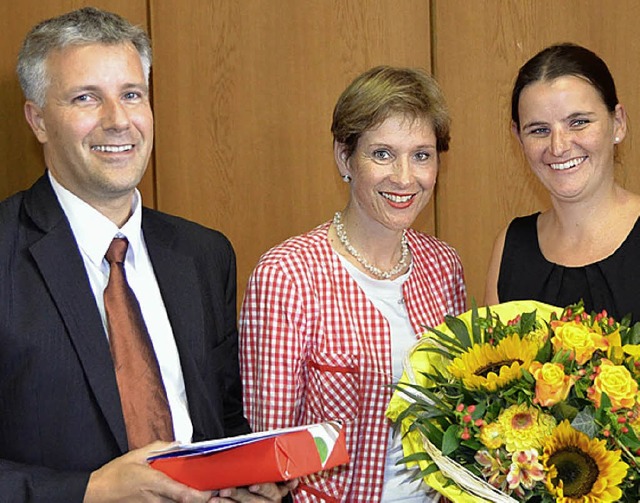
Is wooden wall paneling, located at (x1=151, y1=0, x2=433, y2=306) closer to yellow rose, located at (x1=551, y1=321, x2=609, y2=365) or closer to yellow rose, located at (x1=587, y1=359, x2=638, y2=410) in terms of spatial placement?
yellow rose, located at (x1=551, y1=321, x2=609, y2=365)

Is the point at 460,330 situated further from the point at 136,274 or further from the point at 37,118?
the point at 37,118

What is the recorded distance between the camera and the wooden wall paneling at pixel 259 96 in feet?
9.96

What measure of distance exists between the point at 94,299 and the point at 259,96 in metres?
1.35

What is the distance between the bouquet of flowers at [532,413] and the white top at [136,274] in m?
0.47

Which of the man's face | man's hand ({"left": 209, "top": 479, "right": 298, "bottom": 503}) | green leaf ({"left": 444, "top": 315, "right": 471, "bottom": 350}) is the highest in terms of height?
the man's face

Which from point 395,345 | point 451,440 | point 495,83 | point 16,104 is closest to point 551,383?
point 451,440

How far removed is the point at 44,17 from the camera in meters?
2.93

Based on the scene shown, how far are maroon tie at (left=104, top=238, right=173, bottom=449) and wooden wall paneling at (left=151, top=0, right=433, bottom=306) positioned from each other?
3.90ft

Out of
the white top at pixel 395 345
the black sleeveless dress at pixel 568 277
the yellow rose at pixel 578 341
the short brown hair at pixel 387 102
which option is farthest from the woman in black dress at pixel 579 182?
the yellow rose at pixel 578 341

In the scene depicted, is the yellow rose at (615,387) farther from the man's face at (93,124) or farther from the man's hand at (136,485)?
the man's face at (93,124)

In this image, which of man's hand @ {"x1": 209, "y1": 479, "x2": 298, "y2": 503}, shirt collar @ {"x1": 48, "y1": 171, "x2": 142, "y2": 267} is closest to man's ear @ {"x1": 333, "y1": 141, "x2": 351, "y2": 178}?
shirt collar @ {"x1": 48, "y1": 171, "x2": 142, "y2": 267}

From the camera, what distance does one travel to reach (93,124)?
6.30ft

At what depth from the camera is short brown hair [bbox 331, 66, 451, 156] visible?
2.28 m

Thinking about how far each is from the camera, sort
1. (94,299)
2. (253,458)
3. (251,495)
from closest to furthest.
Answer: (253,458) → (251,495) → (94,299)
